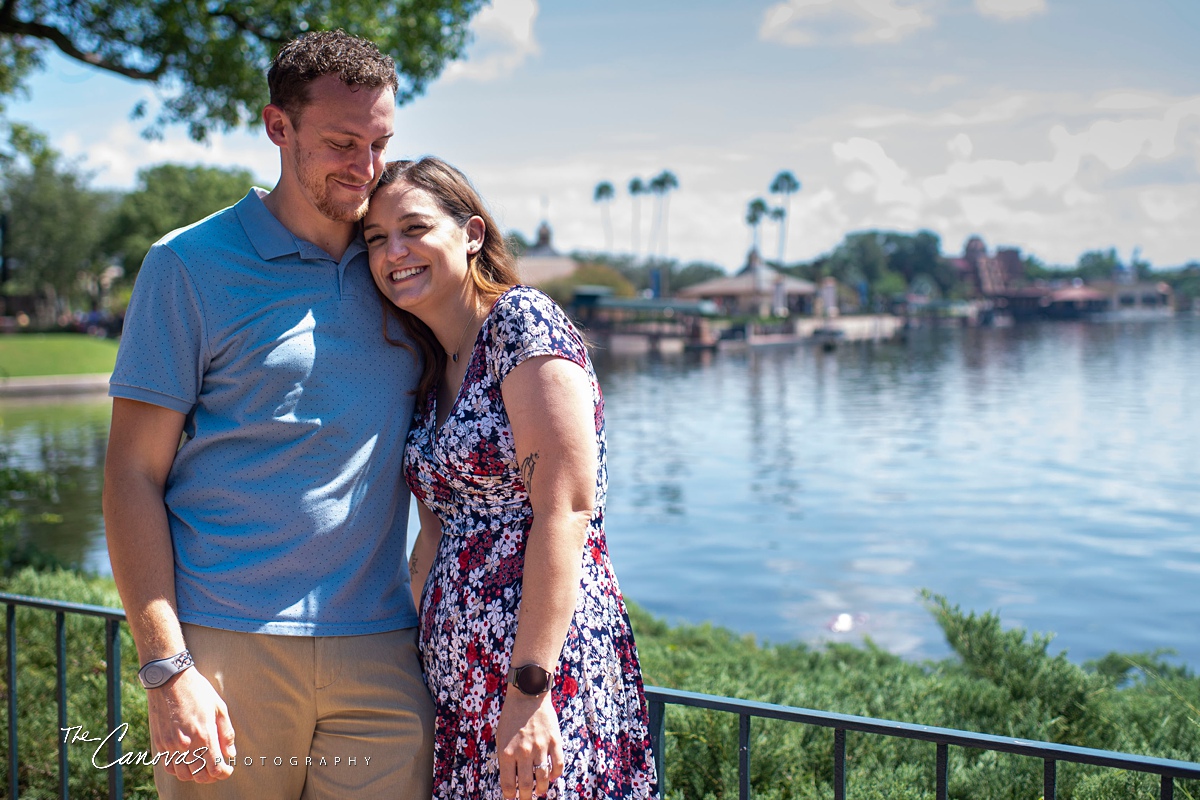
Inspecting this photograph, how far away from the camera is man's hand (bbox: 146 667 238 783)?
5.56 ft

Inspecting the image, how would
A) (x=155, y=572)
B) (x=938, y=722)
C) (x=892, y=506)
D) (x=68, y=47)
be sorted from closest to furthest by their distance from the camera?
(x=155, y=572) → (x=938, y=722) → (x=68, y=47) → (x=892, y=506)

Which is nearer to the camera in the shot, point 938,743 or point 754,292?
point 938,743

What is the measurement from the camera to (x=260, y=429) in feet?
6.05

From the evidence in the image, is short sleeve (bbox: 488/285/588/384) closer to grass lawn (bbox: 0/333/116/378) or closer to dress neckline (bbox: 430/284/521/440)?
dress neckline (bbox: 430/284/521/440)

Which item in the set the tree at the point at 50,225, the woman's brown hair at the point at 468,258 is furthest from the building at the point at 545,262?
the woman's brown hair at the point at 468,258

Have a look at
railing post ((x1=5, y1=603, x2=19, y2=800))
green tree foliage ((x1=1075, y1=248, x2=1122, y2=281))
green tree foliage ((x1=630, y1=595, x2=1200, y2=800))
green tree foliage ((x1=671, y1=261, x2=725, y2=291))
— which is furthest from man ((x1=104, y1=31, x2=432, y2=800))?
green tree foliage ((x1=1075, y1=248, x2=1122, y2=281))

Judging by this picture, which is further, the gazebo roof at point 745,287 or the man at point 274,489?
the gazebo roof at point 745,287

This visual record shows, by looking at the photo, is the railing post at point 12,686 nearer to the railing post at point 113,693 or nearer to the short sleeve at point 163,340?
the railing post at point 113,693

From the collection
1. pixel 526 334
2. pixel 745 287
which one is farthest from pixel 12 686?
pixel 745 287

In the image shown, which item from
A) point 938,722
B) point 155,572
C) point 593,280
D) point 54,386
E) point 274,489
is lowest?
point 54,386

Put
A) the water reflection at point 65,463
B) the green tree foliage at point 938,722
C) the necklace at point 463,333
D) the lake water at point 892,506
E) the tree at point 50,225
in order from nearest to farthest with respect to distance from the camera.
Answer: the necklace at point 463,333 < the green tree foliage at point 938,722 < the lake water at point 892,506 < the water reflection at point 65,463 < the tree at point 50,225

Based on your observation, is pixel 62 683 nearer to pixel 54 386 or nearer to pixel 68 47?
pixel 68 47

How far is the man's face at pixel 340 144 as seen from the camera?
185 centimetres

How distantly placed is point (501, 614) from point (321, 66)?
1.06 m
